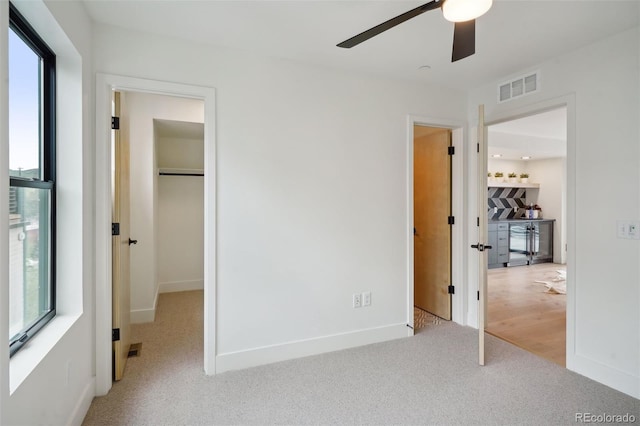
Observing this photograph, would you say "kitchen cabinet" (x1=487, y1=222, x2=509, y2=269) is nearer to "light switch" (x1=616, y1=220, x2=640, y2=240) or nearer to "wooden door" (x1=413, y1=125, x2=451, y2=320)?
"wooden door" (x1=413, y1=125, x2=451, y2=320)

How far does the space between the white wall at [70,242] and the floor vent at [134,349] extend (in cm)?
63

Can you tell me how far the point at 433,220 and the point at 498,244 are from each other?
12.6 feet

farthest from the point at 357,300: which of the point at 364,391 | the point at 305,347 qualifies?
the point at 364,391

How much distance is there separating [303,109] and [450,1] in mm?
1524

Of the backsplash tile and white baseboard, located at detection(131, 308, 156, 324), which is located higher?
the backsplash tile

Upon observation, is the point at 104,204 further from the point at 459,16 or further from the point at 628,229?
the point at 628,229

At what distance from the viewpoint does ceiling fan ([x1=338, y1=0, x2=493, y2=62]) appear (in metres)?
1.44

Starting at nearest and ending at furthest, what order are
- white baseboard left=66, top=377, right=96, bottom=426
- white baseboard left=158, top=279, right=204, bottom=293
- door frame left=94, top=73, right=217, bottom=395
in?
white baseboard left=66, top=377, right=96, bottom=426, door frame left=94, top=73, right=217, bottom=395, white baseboard left=158, top=279, right=204, bottom=293

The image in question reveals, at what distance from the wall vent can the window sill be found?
3.77 m

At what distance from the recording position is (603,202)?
240 centimetres

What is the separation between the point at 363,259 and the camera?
306cm

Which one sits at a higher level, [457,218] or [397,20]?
[397,20]

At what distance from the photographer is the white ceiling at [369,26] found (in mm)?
1981

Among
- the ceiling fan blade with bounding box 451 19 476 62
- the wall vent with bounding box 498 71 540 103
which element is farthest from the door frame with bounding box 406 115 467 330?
the ceiling fan blade with bounding box 451 19 476 62
